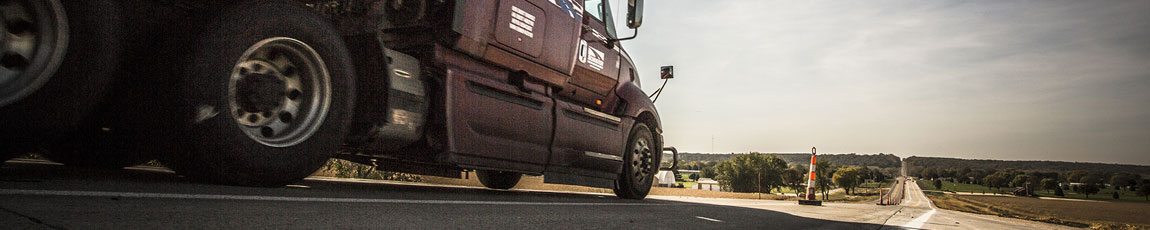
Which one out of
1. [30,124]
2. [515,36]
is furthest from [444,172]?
[30,124]

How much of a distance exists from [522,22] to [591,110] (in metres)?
1.36

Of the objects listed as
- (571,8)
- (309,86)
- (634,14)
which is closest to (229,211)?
(309,86)

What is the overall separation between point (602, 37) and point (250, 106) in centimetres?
396

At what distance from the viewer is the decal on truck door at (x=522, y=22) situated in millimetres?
4742

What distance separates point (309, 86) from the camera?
131 inches

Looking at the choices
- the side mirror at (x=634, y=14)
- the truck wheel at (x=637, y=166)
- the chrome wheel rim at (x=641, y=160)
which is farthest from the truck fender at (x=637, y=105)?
the side mirror at (x=634, y=14)

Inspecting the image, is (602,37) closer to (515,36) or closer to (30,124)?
(515,36)

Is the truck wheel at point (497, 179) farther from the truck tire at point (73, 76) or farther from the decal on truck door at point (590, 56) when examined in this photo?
the truck tire at point (73, 76)

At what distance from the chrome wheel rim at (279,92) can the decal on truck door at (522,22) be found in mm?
1702

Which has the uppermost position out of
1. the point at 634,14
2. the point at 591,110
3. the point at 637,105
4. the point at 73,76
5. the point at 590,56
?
the point at 634,14

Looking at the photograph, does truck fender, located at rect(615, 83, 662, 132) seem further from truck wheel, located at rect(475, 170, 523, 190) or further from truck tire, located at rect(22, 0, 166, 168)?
truck tire, located at rect(22, 0, 166, 168)

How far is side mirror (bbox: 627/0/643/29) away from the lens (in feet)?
20.7

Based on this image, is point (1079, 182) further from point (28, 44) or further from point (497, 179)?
point (28, 44)

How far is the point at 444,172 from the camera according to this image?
190 inches
